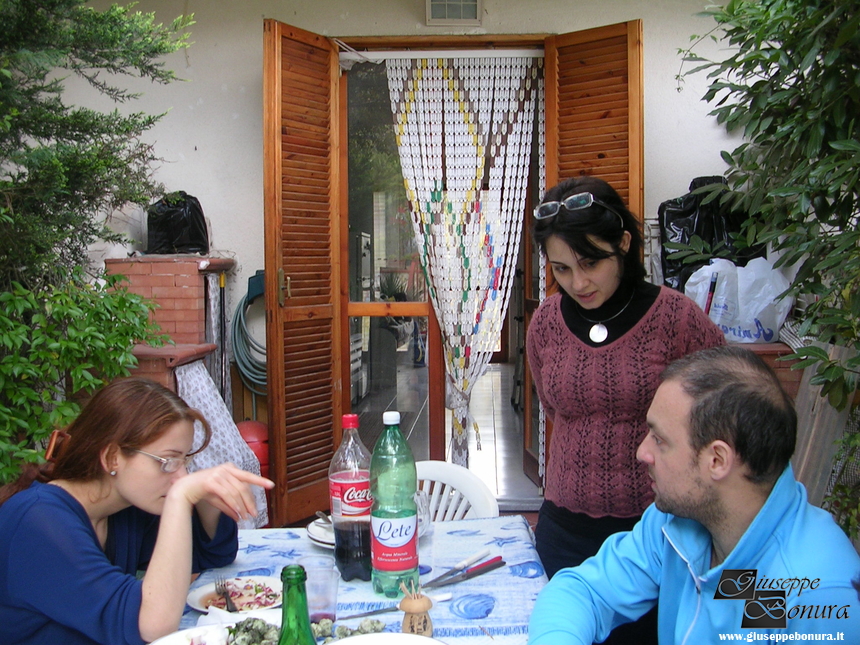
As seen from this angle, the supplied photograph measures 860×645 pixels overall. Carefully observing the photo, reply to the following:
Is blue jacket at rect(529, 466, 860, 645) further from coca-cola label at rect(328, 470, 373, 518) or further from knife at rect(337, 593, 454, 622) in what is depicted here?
coca-cola label at rect(328, 470, 373, 518)

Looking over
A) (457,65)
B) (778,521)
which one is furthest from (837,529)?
(457,65)

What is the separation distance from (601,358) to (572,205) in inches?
15.5

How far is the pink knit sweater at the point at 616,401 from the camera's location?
1786mm

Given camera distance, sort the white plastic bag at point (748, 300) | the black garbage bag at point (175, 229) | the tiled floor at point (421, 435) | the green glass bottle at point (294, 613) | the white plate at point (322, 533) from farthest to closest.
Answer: the tiled floor at point (421, 435) → the black garbage bag at point (175, 229) → the white plastic bag at point (748, 300) → the white plate at point (322, 533) → the green glass bottle at point (294, 613)

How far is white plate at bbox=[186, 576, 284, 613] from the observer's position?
4.73 ft

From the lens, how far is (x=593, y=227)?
5.92 feet

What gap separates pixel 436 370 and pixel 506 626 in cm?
297

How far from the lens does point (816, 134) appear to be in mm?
2043

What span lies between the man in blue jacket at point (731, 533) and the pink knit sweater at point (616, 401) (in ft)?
1.36

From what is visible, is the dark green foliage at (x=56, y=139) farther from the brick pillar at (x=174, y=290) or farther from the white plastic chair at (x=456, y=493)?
the white plastic chair at (x=456, y=493)

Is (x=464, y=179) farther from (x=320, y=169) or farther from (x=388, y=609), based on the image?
(x=388, y=609)

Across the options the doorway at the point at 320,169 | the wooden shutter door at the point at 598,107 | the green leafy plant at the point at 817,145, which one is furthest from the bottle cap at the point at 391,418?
the wooden shutter door at the point at 598,107

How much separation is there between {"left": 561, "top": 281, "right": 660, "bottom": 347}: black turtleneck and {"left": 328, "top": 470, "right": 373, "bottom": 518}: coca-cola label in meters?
0.72

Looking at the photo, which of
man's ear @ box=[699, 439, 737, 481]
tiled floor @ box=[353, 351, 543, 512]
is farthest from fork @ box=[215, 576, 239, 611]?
tiled floor @ box=[353, 351, 543, 512]
